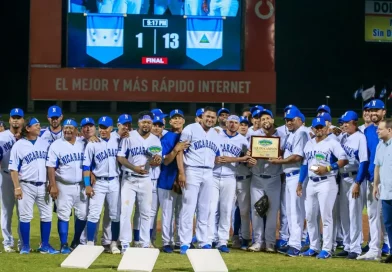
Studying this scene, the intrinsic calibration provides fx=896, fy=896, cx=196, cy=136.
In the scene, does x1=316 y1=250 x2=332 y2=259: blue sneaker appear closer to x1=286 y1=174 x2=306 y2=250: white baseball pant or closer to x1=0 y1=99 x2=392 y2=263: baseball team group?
x1=0 y1=99 x2=392 y2=263: baseball team group

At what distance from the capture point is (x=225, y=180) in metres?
9.71

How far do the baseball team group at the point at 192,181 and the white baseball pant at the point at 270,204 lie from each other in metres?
0.01

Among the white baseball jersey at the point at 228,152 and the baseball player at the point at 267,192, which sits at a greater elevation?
the white baseball jersey at the point at 228,152

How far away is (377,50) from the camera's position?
24.7 m

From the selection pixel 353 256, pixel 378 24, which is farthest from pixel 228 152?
pixel 378 24

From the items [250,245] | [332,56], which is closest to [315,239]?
[250,245]

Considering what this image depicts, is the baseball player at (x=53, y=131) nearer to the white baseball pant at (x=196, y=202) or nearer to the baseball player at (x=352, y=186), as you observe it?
the white baseball pant at (x=196, y=202)

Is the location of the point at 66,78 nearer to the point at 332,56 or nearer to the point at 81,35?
the point at 81,35

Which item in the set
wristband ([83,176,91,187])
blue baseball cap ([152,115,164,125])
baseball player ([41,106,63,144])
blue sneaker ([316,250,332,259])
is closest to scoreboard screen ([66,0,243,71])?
baseball player ([41,106,63,144])

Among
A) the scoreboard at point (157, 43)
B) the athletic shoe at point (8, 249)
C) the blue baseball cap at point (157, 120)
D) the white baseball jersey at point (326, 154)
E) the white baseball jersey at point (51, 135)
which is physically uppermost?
the scoreboard at point (157, 43)

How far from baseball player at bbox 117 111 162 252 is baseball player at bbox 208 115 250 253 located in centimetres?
73

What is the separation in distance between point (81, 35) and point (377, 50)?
10.1 m

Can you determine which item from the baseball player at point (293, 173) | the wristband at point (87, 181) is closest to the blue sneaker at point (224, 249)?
the baseball player at point (293, 173)

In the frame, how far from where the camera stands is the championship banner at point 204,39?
17750 mm
